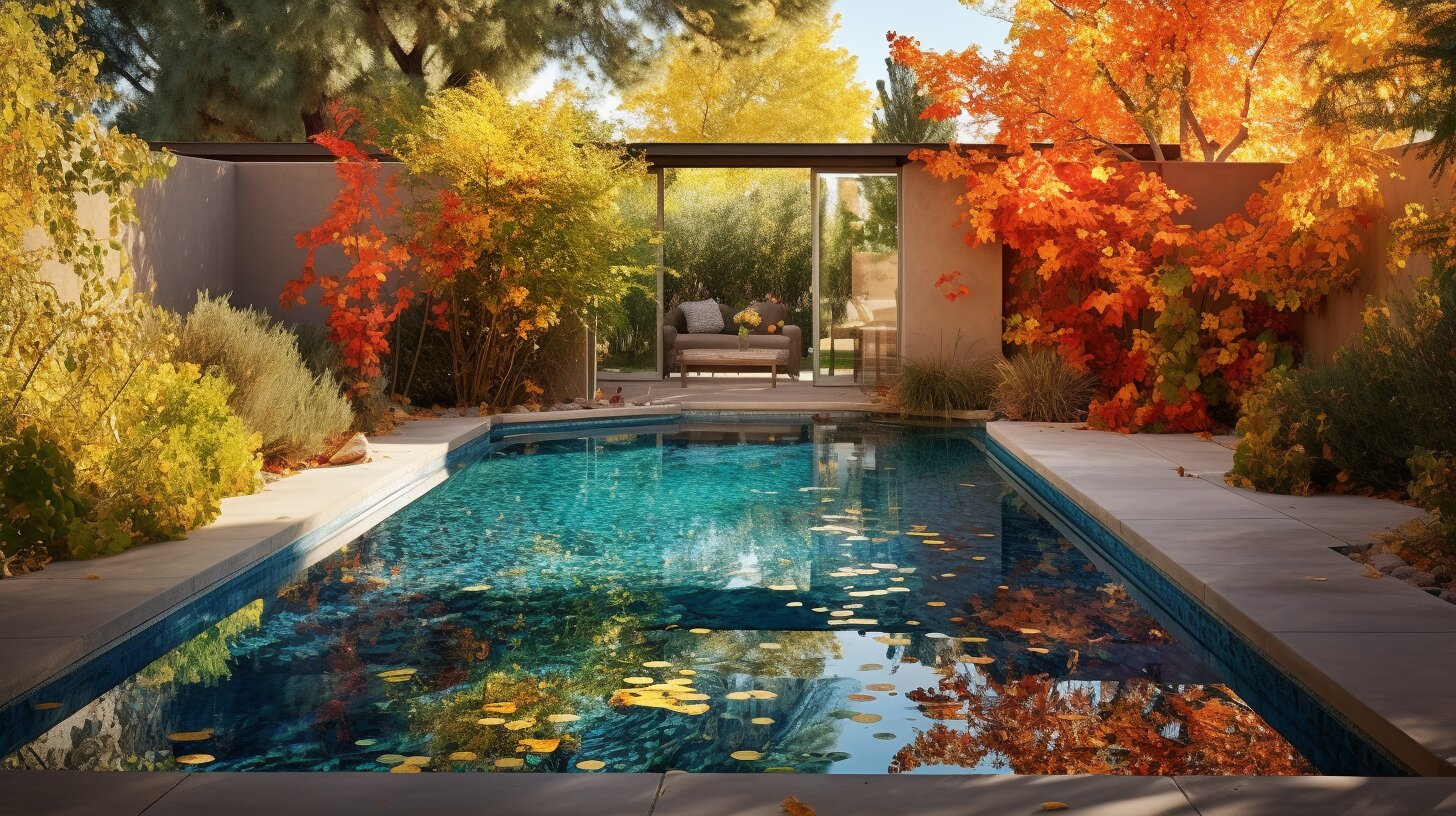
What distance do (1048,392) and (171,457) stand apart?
7211mm

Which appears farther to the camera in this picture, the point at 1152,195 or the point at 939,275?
the point at 939,275

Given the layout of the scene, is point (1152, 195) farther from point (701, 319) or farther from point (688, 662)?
point (688, 662)

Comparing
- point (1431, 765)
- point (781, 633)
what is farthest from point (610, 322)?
point (1431, 765)

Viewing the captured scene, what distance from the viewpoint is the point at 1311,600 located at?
4633 mm

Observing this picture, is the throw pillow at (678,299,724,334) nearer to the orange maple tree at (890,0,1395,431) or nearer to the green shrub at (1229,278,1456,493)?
the orange maple tree at (890,0,1395,431)

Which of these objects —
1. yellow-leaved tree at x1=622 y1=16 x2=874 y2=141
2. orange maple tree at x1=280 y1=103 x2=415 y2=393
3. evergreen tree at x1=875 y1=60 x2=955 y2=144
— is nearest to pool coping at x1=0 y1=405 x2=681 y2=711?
orange maple tree at x1=280 y1=103 x2=415 y2=393

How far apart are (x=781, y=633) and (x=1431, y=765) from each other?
7.53 ft

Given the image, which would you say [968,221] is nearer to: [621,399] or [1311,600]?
[621,399]

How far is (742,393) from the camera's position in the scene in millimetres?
14172

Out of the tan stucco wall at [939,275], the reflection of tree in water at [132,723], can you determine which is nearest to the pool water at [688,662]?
the reflection of tree in water at [132,723]

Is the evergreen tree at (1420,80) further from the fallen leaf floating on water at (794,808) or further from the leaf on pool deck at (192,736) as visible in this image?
the leaf on pool deck at (192,736)

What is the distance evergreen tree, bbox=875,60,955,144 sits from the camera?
1941 centimetres

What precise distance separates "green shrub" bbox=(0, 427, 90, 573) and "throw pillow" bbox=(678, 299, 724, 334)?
434 inches

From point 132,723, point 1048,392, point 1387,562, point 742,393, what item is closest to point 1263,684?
point 1387,562
